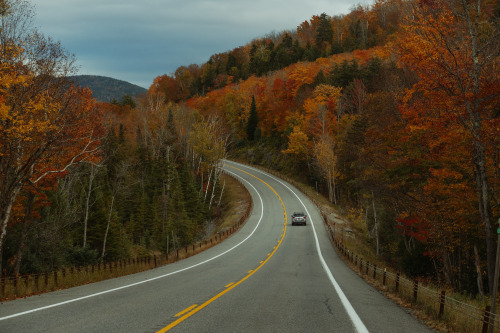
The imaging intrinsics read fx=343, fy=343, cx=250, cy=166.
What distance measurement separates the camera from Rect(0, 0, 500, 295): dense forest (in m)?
13.8

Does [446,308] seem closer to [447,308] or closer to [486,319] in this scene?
[447,308]

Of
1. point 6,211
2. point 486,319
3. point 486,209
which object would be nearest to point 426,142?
point 486,209

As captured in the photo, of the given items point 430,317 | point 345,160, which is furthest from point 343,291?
point 345,160

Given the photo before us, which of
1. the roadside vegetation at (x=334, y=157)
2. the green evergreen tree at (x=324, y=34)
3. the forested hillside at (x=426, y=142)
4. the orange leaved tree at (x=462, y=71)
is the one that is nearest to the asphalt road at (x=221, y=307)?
the roadside vegetation at (x=334, y=157)

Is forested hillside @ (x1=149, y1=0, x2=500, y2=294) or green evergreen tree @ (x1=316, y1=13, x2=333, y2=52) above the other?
green evergreen tree @ (x1=316, y1=13, x2=333, y2=52)

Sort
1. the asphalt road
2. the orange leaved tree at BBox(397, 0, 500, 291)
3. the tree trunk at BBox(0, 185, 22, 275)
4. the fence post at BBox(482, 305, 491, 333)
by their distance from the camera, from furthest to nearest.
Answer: the tree trunk at BBox(0, 185, 22, 275) → the orange leaved tree at BBox(397, 0, 500, 291) → the fence post at BBox(482, 305, 491, 333) → the asphalt road

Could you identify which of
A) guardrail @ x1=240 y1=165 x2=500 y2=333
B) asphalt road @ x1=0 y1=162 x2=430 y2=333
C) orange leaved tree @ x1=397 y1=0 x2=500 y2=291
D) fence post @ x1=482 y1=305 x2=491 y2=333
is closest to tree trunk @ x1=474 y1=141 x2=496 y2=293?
orange leaved tree @ x1=397 y1=0 x2=500 y2=291

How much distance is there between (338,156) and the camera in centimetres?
5356

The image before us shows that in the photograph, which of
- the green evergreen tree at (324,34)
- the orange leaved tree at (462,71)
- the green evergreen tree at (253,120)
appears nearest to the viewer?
the orange leaved tree at (462,71)

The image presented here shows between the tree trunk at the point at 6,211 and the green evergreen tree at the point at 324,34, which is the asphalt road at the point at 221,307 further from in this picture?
the green evergreen tree at the point at 324,34

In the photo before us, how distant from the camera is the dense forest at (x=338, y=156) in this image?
13.8 meters

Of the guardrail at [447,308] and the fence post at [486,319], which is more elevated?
the fence post at [486,319]

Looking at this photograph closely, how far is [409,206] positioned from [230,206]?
1493 inches

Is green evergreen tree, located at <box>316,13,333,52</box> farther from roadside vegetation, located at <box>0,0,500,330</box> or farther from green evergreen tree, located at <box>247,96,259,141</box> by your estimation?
green evergreen tree, located at <box>247,96,259,141</box>
